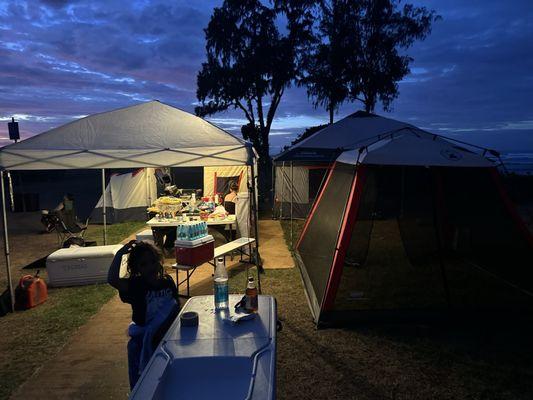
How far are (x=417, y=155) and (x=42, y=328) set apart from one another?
5.29m

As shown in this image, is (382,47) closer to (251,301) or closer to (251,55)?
(251,55)

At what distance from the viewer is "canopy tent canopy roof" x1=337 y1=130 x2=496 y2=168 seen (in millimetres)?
4480

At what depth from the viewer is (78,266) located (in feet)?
20.2

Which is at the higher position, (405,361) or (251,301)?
(251,301)

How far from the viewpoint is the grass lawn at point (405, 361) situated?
3.33 metres

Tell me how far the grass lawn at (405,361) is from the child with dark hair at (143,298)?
4.38 feet

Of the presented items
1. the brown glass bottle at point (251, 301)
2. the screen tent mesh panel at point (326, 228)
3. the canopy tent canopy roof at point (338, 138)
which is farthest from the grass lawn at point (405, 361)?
the canopy tent canopy roof at point (338, 138)

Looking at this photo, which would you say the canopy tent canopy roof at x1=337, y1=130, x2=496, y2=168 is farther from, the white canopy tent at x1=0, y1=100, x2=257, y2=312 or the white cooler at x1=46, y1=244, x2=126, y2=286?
the white cooler at x1=46, y1=244, x2=126, y2=286

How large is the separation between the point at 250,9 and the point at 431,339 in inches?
701

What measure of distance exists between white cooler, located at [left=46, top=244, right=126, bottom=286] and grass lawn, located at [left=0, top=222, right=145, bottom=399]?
15 cm

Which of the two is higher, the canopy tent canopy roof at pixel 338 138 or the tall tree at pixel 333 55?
the tall tree at pixel 333 55

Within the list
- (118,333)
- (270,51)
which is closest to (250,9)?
(270,51)

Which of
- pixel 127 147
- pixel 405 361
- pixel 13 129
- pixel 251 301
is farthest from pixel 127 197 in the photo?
pixel 405 361

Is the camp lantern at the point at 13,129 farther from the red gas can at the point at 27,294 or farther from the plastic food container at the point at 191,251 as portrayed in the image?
the plastic food container at the point at 191,251
